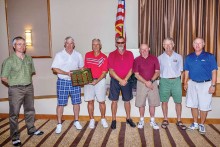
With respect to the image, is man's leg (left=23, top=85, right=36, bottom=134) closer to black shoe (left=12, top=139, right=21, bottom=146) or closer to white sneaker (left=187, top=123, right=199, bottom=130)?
black shoe (left=12, top=139, right=21, bottom=146)

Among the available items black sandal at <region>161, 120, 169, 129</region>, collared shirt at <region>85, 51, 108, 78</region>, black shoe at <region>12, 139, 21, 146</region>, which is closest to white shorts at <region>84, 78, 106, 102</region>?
collared shirt at <region>85, 51, 108, 78</region>

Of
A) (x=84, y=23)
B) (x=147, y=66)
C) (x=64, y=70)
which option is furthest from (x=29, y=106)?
(x=84, y=23)

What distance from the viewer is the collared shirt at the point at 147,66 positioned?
3900 mm

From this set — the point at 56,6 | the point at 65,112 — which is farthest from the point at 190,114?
the point at 56,6

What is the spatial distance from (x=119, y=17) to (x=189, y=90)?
107 inches

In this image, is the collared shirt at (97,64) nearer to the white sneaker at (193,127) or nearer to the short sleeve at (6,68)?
the short sleeve at (6,68)

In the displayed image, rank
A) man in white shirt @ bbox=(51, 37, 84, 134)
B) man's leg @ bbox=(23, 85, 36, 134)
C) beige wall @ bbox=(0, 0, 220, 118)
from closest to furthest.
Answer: man's leg @ bbox=(23, 85, 36, 134) < man in white shirt @ bbox=(51, 37, 84, 134) < beige wall @ bbox=(0, 0, 220, 118)

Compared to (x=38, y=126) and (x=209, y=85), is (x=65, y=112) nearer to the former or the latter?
A: (x=38, y=126)

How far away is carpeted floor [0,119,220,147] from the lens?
3.42 m

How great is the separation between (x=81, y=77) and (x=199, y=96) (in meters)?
1.96

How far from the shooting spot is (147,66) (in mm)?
3896

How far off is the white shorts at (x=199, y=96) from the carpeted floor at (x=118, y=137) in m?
0.45

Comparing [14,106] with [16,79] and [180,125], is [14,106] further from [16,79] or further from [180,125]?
[180,125]

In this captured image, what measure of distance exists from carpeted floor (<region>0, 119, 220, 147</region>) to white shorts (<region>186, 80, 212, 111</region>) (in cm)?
45
